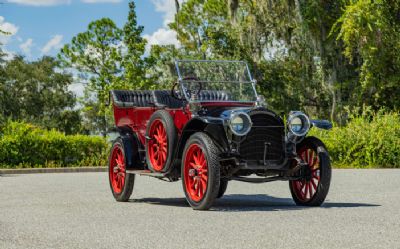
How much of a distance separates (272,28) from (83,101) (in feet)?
88.3

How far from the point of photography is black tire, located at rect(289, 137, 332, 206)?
34.3ft

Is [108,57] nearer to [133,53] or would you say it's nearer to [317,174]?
[133,53]

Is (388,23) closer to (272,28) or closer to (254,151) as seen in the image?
(272,28)

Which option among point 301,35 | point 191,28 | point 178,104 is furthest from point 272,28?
point 178,104

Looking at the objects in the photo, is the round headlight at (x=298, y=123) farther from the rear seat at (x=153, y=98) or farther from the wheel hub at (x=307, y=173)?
the rear seat at (x=153, y=98)

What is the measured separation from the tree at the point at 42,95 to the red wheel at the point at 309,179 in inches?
2256

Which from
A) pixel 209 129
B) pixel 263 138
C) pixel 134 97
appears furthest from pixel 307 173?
pixel 134 97

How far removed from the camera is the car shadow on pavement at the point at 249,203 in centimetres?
1059

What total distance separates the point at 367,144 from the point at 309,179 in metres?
14.5

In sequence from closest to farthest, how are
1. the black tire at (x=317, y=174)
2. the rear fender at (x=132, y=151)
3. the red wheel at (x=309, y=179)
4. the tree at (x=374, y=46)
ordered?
the black tire at (x=317, y=174) < the red wheel at (x=309, y=179) < the rear fender at (x=132, y=151) < the tree at (x=374, y=46)

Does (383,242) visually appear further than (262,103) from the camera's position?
No

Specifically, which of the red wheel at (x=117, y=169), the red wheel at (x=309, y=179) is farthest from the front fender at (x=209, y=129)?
the red wheel at (x=117, y=169)

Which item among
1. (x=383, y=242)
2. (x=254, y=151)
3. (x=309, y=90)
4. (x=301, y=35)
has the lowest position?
(x=383, y=242)

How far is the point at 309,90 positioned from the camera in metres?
38.5
